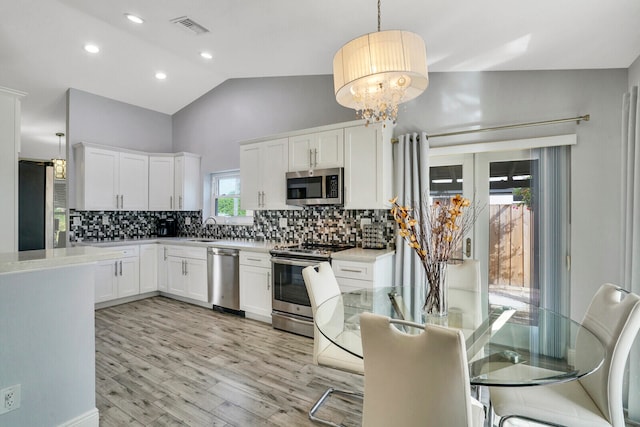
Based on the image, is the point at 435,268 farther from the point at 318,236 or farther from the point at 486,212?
the point at 318,236

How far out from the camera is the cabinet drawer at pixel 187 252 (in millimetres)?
4281

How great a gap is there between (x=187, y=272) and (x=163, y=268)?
0.60m

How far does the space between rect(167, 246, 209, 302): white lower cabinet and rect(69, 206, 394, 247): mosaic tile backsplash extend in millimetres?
659

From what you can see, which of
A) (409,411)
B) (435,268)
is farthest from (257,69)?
(409,411)

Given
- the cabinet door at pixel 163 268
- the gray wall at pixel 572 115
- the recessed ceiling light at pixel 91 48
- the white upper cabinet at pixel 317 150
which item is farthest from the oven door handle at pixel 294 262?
the recessed ceiling light at pixel 91 48

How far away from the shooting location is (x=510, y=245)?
9.43ft

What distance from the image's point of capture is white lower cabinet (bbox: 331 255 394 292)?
2.94m

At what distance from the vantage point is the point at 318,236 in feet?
13.1

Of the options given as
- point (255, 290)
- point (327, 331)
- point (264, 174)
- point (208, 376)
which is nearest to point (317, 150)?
point (264, 174)

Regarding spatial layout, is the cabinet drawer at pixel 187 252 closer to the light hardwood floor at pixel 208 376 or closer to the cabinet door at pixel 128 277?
the cabinet door at pixel 128 277

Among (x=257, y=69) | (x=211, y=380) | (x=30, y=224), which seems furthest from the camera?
(x=30, y=224)

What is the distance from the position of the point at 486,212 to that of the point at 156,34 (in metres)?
3.86

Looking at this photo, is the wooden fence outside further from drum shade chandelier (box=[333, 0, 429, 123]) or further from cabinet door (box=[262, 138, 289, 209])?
cabinet door (box=[262, 138, 289, 209])

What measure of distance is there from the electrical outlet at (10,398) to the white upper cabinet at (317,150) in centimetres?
290
